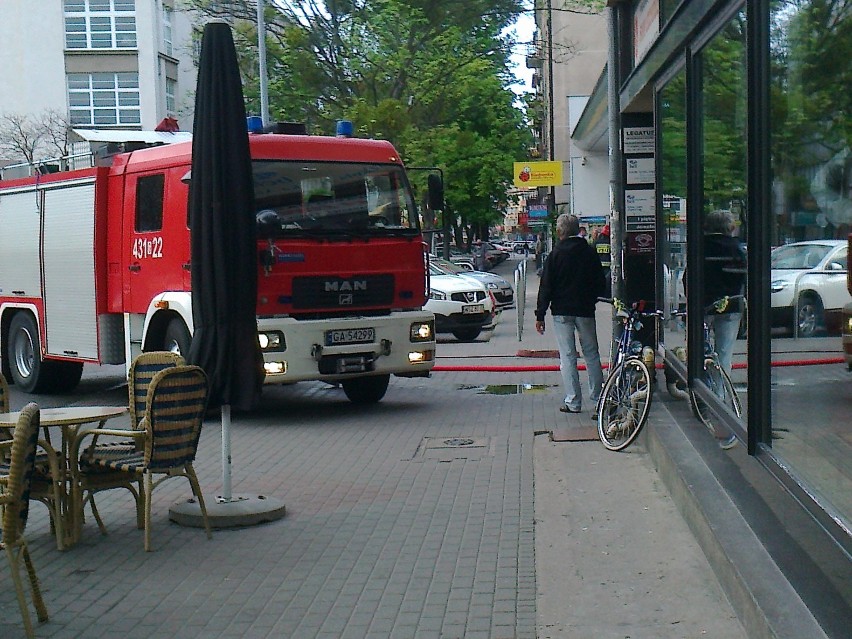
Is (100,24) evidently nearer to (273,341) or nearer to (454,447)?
(273,341)

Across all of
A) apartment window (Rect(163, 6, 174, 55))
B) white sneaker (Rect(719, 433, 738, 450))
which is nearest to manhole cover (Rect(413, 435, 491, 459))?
white sneaker (Rect(719, 433, 738, 450))

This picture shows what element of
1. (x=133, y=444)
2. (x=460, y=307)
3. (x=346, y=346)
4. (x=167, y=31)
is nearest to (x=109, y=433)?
(x=133, y=444)

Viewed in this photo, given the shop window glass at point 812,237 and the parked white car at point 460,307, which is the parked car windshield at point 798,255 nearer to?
the shop window glass at point 812,237

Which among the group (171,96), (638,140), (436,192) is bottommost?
(436,192)

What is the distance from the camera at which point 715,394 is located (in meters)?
7.88

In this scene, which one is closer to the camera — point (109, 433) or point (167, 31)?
point (109, 433)

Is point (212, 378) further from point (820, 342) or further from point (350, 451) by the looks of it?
point (820, 342)

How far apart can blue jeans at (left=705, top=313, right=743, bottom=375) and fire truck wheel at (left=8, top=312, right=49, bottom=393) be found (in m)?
9.62

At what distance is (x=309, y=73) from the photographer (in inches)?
1308

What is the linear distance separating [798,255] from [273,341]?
7.02 meters

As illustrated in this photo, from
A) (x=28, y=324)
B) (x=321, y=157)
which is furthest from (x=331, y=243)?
(x=28, y=324)

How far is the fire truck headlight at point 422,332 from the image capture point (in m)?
12.5

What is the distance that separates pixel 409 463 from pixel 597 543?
10.2ft

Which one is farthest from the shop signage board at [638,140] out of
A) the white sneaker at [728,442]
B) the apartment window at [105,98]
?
the apartment window at [105,98]
